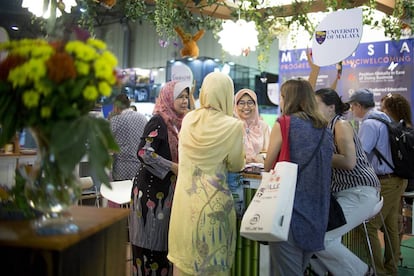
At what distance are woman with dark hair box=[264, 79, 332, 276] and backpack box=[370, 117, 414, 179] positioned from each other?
167 centimetres

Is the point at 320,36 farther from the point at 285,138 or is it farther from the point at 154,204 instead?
the point at 154,204

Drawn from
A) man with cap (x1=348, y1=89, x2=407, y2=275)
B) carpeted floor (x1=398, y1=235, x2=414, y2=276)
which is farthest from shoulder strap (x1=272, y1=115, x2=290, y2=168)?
carpeted floor (x1=398, y1=235, x2=414, y2=276)

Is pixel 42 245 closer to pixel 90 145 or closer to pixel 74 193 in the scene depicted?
pixel 74 193

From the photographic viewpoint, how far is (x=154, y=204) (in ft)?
8.78

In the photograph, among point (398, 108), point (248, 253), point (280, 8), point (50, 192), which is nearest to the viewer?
point (50, 192)

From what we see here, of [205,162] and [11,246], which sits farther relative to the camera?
[205,162]

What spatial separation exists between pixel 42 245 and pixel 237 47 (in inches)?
139

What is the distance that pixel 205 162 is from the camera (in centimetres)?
240

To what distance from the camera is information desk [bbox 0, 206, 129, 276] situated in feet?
4.28

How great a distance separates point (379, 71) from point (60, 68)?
511cm

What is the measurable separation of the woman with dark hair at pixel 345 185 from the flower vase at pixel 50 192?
173 centimetres

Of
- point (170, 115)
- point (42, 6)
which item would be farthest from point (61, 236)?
point (42, 6)

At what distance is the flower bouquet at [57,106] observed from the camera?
1280 millimetres

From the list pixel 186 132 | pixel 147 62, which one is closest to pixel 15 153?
pixel 186 132
